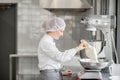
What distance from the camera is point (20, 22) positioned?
4.87 m

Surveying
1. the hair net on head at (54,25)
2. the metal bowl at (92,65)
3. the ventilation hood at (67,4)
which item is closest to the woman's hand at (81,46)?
the metal bowl at (92,65)

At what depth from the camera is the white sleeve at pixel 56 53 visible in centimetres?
270

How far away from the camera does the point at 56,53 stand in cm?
271

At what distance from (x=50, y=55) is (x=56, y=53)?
7cm

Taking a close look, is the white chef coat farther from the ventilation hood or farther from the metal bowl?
the ventilation hood

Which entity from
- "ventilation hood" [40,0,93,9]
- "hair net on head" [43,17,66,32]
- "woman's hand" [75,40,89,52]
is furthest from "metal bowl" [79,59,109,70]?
"ventilation hood" [40,0,93,9]

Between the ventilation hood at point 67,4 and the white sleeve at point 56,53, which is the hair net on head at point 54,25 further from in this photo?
the ventilation hood at point 67,4

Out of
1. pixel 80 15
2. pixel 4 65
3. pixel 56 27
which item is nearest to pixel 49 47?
pixel 56 27

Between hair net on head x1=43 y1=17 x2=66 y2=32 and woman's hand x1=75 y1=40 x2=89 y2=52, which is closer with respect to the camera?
woman's hand x1=75 y1=40 x2=89 y2=52

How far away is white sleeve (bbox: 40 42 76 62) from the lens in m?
2.70

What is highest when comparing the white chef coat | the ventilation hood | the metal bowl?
the ventilation hood

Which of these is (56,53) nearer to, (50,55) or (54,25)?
(50,55)

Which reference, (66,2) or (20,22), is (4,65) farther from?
(66,2)

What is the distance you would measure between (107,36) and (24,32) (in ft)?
6.41
